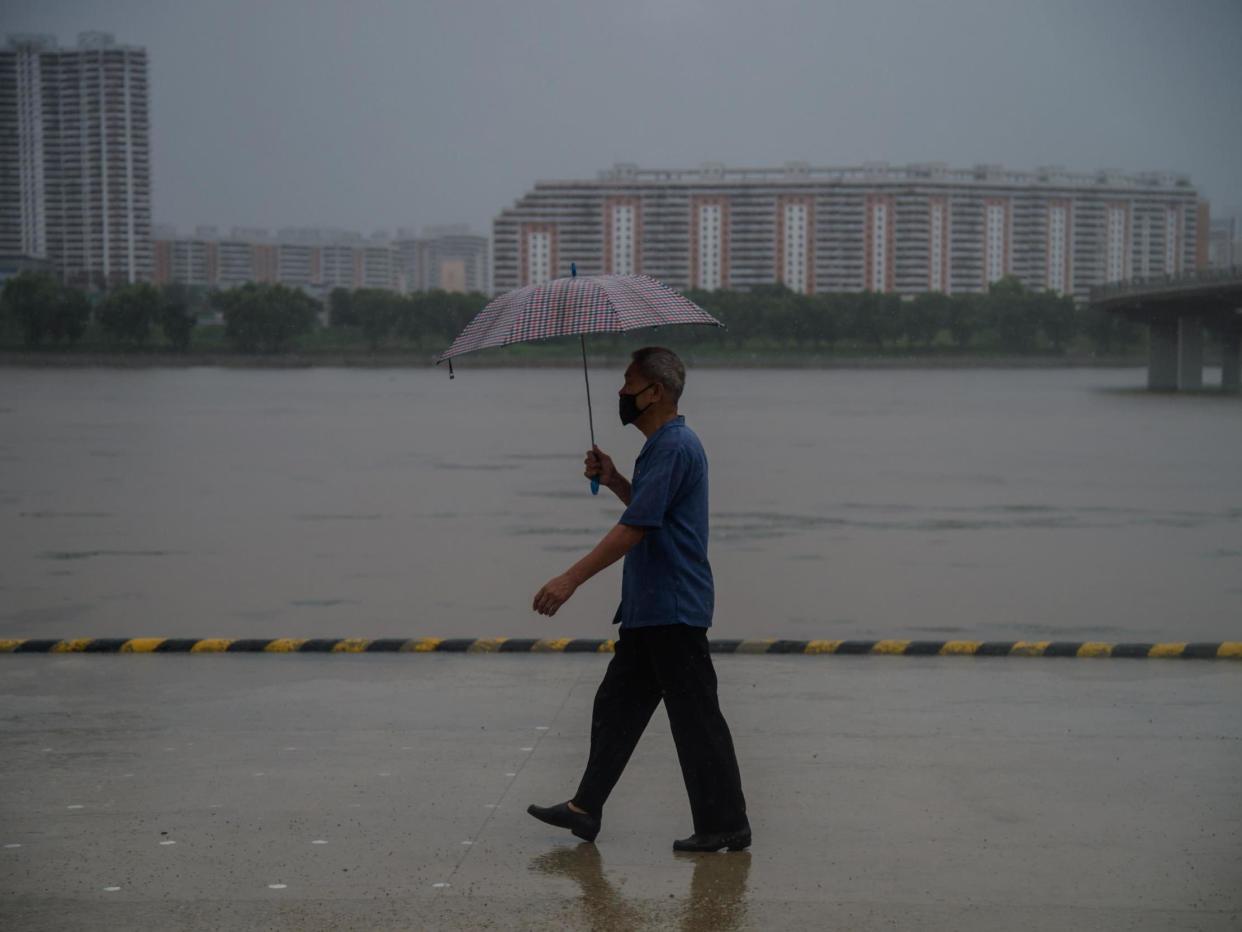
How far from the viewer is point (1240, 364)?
94.4 m

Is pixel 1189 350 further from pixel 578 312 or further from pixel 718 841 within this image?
pixel 718 841

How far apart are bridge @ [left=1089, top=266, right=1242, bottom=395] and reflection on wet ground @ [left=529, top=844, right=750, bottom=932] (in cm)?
7261

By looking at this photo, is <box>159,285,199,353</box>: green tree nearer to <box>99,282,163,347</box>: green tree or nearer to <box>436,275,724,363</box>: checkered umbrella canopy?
<box>99,282,163,347</box>: green tree

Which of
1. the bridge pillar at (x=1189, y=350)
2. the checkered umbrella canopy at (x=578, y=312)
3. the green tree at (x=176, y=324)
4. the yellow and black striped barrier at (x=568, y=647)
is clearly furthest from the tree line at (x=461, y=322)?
the checkered umbrella canopy at (x=578, y=312)

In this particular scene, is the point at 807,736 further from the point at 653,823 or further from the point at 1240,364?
the point at 1240,364

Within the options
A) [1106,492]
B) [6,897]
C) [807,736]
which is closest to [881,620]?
[807,736]

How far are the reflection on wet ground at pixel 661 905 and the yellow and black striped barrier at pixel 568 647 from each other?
374 cm

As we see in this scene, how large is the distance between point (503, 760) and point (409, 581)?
7950 mm

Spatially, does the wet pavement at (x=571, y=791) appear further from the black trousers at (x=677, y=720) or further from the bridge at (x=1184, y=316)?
the bridge at (x=1184, y=316)

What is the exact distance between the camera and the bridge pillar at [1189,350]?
86.0 meters

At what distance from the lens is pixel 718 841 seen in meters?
5.39

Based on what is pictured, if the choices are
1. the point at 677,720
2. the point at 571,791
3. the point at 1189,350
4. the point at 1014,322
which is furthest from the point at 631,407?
the point at 1014,322

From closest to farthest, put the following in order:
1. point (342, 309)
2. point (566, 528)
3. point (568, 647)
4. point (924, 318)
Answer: point (568, 647) < point (566, 528) < point (924, 318) < point (342, 309)

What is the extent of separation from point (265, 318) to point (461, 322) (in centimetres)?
1774
